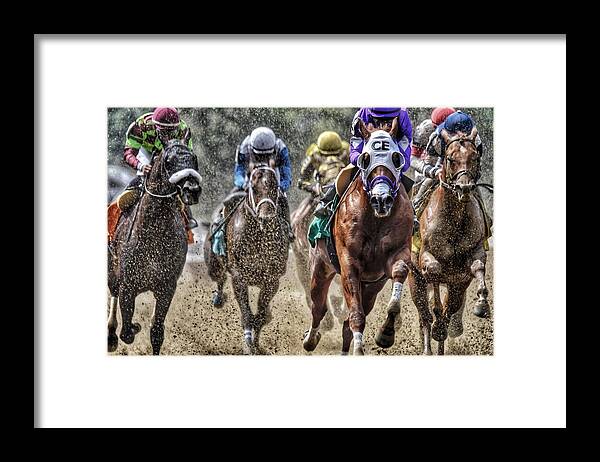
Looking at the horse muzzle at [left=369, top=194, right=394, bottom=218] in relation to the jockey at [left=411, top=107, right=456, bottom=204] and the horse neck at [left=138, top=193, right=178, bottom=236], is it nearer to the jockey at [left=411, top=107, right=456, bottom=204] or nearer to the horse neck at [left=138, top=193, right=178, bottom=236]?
the jockey at [left=411, top=107, right=456, bottom=204]

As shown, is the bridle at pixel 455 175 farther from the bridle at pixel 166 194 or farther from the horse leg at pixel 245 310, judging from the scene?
the bridle at pixel 166 194

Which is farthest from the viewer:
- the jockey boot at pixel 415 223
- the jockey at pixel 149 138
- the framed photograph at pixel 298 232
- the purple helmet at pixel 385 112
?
the jockey boot at pixel 415 223

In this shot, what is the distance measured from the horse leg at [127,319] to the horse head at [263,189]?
1266 millimetres

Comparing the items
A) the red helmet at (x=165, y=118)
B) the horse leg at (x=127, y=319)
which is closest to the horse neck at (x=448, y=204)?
the red helmet at (x=165, y=118)

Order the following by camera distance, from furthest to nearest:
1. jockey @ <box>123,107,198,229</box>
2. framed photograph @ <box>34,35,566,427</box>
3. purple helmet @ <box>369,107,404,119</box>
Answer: jockey @ <box>123,107,198,229</box>
purple helmet @ <box>369,107,404,119</box>
framed photograph @ <box>34,35,566,427</box>

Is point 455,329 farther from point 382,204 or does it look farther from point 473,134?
point 473,134

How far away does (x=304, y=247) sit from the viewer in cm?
1395

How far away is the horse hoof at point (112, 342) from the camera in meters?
13.8

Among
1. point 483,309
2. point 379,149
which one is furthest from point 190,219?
point 483,309

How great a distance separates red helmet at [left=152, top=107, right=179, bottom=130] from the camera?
542 inches

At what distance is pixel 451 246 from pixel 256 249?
1610mm

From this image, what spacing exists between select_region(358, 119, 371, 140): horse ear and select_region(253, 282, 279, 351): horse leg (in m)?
1.41

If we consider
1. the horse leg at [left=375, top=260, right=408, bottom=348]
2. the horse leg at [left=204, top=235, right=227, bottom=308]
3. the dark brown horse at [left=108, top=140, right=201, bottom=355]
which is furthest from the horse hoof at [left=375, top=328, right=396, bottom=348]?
the dark brown horse at [left=108, top=140, right=201, bottom=355]
